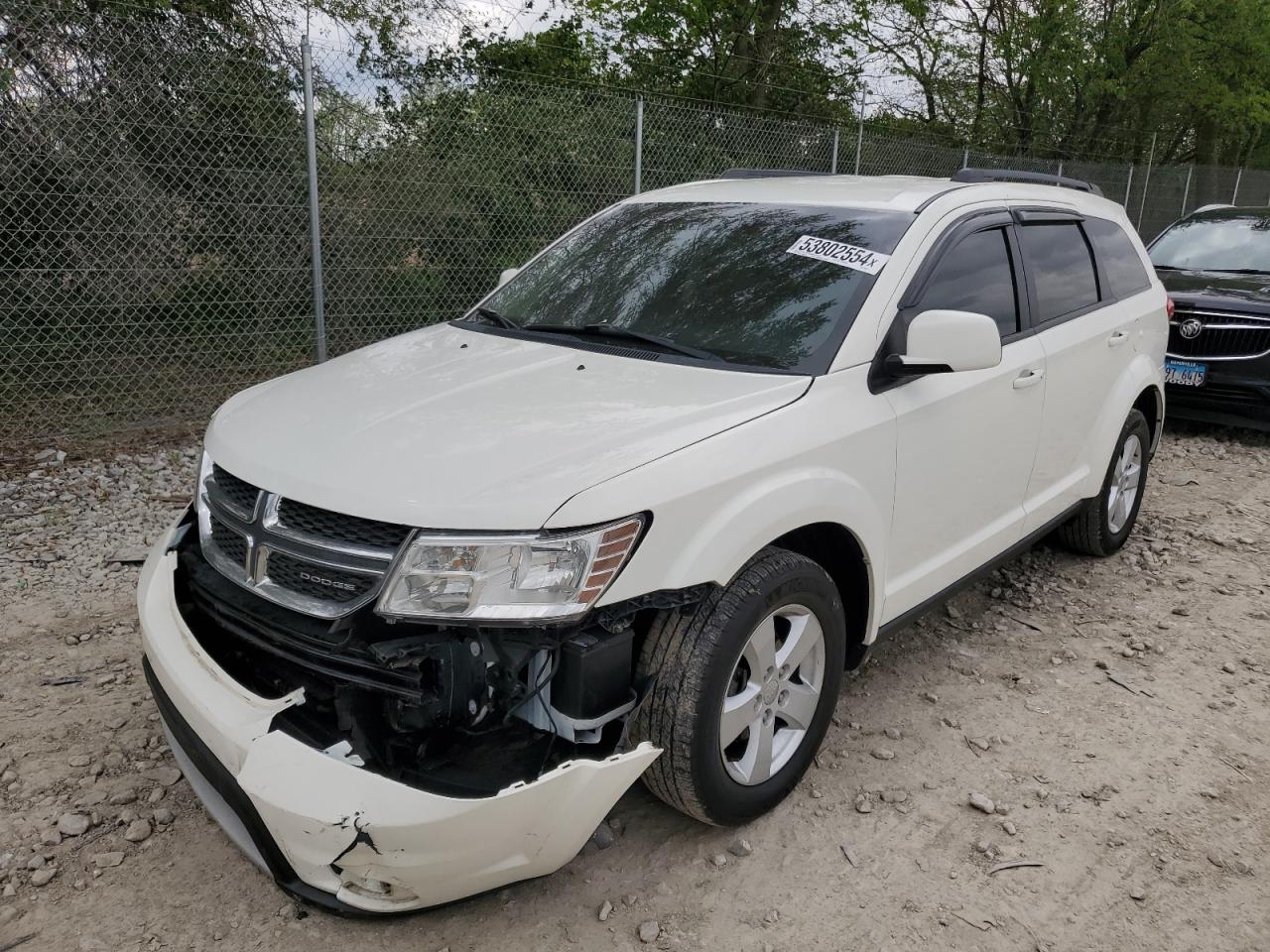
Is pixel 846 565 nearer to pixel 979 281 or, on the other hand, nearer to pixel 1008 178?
pixel 979 281

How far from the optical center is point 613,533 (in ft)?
7.16

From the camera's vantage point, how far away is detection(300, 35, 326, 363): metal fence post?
6.23 meters

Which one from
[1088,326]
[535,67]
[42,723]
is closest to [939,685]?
[1088,326]

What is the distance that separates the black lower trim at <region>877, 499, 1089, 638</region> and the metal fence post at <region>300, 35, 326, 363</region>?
4.75m

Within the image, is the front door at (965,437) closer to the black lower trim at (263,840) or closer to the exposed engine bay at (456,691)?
the exposed engine bay at (456,691)

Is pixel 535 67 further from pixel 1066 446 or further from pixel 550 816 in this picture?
pixel 550 816

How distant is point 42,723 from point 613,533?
7.36 feet

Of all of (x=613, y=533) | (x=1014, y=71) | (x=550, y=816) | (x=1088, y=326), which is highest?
(x=1014, y=71)

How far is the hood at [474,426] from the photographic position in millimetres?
2191

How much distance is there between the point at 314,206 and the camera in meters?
6.48

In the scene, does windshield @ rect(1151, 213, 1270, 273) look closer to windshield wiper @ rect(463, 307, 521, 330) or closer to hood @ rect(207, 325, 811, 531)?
windshield wiper @ rect(463, 307, 521, 330)

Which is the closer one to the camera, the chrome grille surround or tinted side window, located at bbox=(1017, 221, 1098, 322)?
the chrome grille surround

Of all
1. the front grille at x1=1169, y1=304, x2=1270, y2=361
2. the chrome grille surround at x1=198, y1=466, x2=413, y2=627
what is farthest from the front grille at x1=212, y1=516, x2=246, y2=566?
the front grille at x1=1169, y1=304, x2=1270, y2=361

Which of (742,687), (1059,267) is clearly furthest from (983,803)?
(1059,267)
